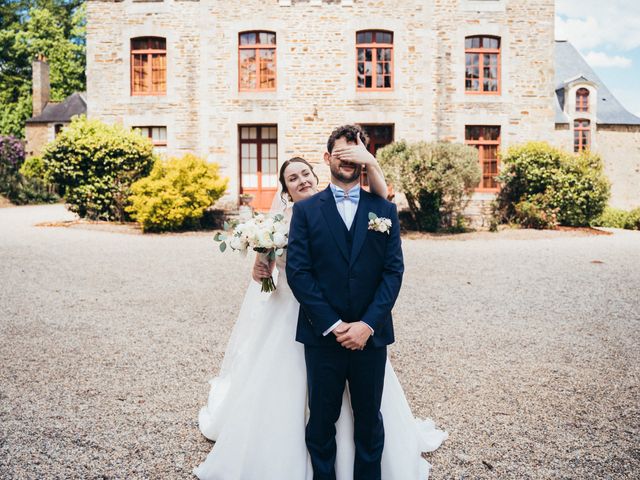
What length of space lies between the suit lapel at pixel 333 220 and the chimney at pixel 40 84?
3613 centimetres

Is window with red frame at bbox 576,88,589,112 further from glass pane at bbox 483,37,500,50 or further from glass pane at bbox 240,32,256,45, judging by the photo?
glass pane at bbox 240,32,256,45

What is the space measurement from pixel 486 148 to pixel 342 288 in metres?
15.2

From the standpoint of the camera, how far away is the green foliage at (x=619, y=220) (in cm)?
1755

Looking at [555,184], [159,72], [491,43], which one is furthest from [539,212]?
[159,72]

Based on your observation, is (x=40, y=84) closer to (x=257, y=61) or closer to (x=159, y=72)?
(x=159, y=72)

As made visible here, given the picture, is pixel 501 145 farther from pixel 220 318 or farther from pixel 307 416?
pixel 307 416

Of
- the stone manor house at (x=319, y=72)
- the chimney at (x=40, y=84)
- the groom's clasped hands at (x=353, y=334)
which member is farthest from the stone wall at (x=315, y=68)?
the chimney at (x=40, y=84)

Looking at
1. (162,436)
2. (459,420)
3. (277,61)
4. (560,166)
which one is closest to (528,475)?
(459,420)

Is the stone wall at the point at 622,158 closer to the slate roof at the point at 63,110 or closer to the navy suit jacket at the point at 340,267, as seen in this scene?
the navy suit jacket at the point at 340,267

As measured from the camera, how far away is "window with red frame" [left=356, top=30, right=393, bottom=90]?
16.1 metres

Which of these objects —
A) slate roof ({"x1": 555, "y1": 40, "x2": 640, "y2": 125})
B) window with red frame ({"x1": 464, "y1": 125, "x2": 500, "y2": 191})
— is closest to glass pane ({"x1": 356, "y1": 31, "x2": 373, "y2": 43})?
window with red frame ({"x1": 464, "y1": 125, "x2": 500, "y2": 191})

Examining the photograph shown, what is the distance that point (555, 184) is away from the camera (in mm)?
14961

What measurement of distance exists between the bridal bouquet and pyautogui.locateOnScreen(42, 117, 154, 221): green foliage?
13.1 m

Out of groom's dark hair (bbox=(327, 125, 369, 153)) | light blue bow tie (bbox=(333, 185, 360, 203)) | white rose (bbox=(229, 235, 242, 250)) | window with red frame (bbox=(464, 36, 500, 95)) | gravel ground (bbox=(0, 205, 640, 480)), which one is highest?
window with red frame (bbox=(464, 36, 500, 95))
